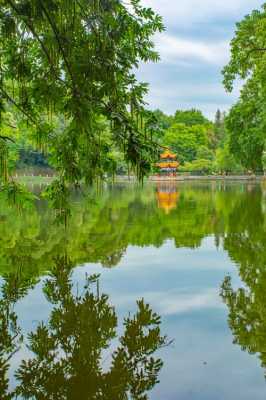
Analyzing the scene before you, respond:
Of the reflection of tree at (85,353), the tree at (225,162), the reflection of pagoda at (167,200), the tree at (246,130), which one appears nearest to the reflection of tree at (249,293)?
the reflection of tree at (85,353)

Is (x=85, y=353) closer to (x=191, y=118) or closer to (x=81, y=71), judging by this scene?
(x=81, y=71)

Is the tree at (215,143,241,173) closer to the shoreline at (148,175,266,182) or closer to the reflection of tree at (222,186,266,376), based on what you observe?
the shoreline at (148,175,266,182)

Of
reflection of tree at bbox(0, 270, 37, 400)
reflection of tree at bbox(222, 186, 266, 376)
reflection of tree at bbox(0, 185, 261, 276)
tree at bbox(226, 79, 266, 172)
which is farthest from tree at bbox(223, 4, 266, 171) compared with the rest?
reflection of tree at bbox(0, 270, 37, 400)

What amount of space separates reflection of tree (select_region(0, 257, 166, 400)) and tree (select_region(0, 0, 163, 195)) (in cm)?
178

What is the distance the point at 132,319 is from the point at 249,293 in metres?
2.05

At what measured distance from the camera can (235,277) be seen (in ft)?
27.5

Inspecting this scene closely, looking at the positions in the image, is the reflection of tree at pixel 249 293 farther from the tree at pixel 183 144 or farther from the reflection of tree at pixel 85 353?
the tree at pixel 183 144

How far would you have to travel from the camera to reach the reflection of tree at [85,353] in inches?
175

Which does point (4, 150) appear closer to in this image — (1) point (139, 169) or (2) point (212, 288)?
(1) point (139, 169)

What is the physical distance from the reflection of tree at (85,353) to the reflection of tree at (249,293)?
981mm

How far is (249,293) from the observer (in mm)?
7312

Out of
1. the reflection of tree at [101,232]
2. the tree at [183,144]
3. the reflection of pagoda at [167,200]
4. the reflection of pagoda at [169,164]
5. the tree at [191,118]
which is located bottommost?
the reflection of pagoda at [167,200]

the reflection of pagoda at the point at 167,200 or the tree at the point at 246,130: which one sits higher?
the tree at the point at 246,130

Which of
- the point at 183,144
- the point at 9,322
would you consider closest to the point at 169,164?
the point at 183,144
